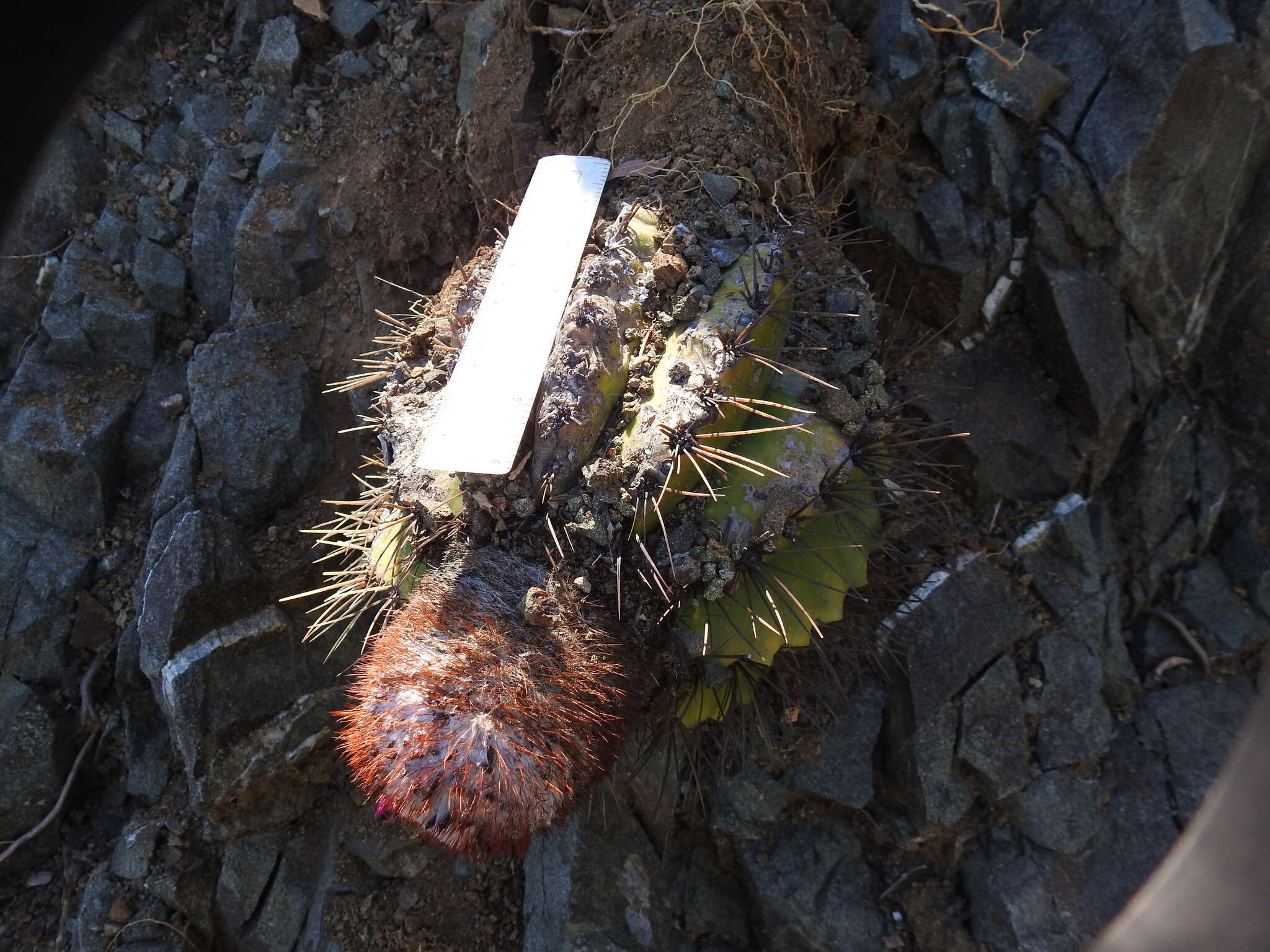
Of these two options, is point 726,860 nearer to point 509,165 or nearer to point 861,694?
point 861,694

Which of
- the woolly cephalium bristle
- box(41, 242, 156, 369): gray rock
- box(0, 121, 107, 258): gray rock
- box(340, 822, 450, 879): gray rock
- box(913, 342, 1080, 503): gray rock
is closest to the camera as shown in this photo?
the woolly cephalium bristle

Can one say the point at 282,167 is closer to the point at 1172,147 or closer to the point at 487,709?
the point at 487,709

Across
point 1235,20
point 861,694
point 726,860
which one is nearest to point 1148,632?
point 861,694

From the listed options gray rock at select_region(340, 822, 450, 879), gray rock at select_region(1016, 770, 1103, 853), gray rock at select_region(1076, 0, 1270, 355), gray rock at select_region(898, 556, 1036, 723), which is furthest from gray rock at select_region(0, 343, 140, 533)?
gray rock at select_region(1076, 0, 1270, 355)

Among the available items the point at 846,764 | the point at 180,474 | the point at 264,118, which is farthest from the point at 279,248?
the point at 846,764

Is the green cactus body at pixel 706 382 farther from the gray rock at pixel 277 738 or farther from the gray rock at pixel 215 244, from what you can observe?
the gray rock at pixel 215 244

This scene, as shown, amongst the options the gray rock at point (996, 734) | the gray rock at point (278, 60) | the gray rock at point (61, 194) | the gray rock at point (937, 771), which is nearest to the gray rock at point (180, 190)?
the gray rock at point (61, 194)

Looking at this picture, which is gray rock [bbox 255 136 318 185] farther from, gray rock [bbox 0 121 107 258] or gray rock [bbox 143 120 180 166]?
gray rock [bbox 0 121 107 258]
